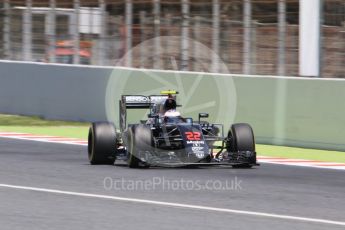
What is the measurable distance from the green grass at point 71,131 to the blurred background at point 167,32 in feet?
5.45

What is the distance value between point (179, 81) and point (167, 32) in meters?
2.21

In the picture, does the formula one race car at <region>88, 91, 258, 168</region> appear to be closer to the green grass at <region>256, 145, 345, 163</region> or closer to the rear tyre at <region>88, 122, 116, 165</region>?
the rear tyre at <region>88, 122, 116, 165</region>

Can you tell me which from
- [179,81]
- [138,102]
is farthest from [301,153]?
[179,81]

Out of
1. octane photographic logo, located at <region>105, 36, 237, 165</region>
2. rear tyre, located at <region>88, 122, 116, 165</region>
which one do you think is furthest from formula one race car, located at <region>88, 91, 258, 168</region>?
octane photographic logo, located at <region>105, 36, 237, 165</region>

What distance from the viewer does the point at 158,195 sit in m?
12.0

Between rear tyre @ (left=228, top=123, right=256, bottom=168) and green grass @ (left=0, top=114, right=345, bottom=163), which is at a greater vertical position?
rear tyre @ (left=228, top=123, right=256, bottom=168)

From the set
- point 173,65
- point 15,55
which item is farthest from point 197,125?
point 15,55

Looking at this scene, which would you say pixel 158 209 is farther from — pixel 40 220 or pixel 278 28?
pixel 278 28

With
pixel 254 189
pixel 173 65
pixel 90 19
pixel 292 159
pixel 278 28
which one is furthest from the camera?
pixel 90 19

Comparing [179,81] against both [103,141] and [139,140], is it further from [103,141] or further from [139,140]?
[139,140]

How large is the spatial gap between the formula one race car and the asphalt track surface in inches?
6.5

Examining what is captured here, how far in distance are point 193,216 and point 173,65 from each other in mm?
12137

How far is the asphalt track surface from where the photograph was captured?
9961 mm

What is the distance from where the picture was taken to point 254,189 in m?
12.6
